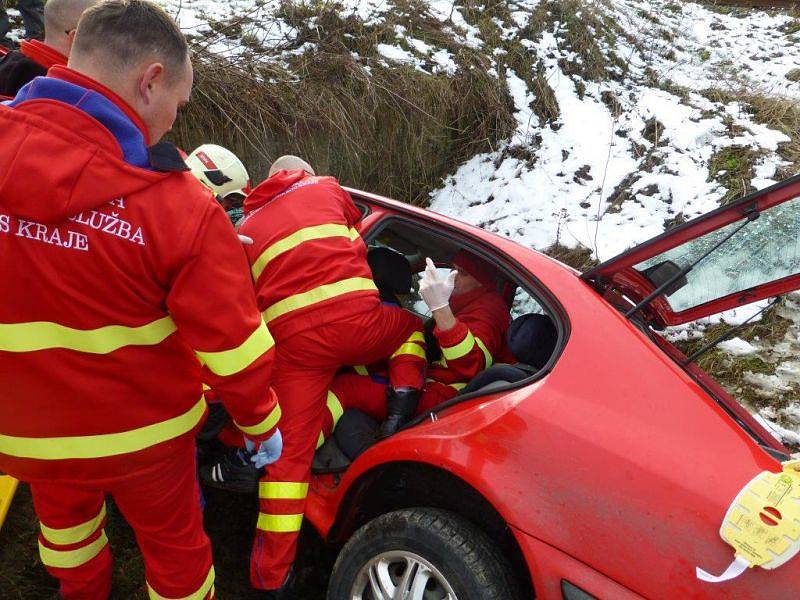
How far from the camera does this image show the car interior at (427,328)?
1.93m

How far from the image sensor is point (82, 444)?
1.41m

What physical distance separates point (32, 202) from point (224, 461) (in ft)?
4.52

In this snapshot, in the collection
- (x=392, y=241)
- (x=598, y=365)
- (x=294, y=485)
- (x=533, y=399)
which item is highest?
(x=598, y=365)

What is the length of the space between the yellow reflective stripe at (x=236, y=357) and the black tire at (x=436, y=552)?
720mm

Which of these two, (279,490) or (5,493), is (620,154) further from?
(5,493)

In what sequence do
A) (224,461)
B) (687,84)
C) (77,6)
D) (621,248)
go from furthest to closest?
(687,84), (621,248), (77,6), (224,461)

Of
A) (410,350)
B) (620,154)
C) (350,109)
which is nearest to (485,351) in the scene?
(410,350)

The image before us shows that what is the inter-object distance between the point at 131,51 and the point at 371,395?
1.70m

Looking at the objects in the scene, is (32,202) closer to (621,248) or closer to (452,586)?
(452,586)

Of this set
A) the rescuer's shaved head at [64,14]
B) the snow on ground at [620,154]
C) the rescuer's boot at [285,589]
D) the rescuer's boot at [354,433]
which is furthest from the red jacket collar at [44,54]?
the snow on ground at [620,154]

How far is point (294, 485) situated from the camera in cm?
205

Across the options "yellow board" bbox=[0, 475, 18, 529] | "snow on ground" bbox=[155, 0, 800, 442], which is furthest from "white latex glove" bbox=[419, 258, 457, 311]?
"snow on ground" bbox=[155, 0, 800, 442]

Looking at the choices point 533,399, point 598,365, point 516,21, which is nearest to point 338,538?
point 533,399

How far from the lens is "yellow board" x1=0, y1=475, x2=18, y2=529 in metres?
2.25
